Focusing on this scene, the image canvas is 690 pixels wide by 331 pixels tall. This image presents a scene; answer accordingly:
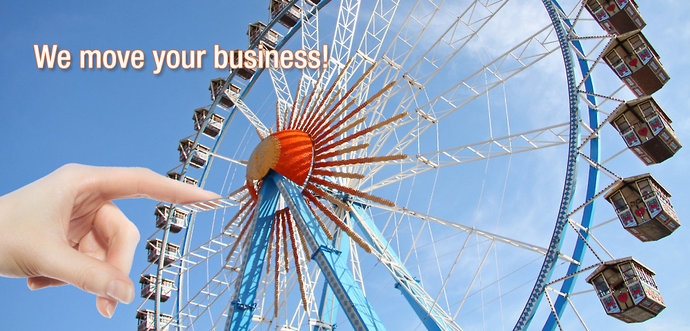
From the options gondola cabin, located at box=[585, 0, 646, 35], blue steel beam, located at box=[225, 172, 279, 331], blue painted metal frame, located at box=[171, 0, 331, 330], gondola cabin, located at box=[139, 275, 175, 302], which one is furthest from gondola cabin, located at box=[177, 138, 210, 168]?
gondola cabin, located at box=[585, 0, 646, 35]

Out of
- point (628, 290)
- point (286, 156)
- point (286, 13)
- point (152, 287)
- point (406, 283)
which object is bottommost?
point (152, 287)

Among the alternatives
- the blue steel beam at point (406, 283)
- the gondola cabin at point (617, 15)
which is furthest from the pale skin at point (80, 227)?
the gondola cabin at point (617, 15)

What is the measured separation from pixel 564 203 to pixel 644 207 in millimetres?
1268

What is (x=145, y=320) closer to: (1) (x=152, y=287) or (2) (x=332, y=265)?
(1) (x=152, y=287)

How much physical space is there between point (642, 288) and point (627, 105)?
11.7 ft

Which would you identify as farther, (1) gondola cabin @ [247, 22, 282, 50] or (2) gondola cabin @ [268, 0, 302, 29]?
(1) gondola cabin @ [247, 22, 282, 50]

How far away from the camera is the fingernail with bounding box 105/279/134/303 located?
313 cm

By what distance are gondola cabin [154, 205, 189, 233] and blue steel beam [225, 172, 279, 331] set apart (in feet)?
27.2

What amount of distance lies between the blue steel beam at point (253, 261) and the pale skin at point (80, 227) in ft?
26.0

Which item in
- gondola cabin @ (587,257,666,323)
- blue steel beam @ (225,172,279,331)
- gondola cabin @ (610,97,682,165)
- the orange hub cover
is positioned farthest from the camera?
the orange hub cover

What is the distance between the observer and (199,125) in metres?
21.6

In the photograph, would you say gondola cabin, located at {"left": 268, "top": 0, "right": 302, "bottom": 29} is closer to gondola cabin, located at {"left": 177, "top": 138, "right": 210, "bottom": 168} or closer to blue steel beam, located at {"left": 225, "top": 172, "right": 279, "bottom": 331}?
gondola cabin, located at {"left": 177, "top": 138, "right": 210, "bottom": 168}

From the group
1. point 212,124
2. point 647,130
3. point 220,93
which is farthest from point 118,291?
point 212,124

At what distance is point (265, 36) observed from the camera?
19922 mm
